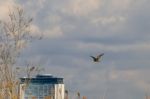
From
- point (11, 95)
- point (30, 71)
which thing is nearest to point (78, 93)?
point (11, 95)

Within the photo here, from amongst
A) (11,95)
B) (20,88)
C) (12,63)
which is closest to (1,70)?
(12,63)

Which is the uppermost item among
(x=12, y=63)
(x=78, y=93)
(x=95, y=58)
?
(x=12, y=63)

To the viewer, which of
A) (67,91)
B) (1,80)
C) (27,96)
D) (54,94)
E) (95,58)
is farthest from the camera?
(1,80)

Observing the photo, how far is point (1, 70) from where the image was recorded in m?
22.5

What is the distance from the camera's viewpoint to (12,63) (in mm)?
23000

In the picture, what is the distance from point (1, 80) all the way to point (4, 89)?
179 centimetres

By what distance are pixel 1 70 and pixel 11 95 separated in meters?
3.72

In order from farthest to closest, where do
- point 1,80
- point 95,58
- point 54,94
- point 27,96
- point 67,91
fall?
point 1,80 < point 27,96 < point 54,94 < point 67,91 < point 95,58

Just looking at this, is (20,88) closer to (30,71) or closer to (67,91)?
(30,71)

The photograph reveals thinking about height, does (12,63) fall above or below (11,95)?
above

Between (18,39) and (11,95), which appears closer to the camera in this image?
(11,95)

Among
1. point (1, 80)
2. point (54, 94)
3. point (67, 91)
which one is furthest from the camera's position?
point (1, 80)

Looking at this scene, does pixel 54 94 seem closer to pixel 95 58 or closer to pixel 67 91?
pixel 67 91

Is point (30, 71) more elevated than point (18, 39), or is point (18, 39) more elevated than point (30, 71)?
point (18, 39)
